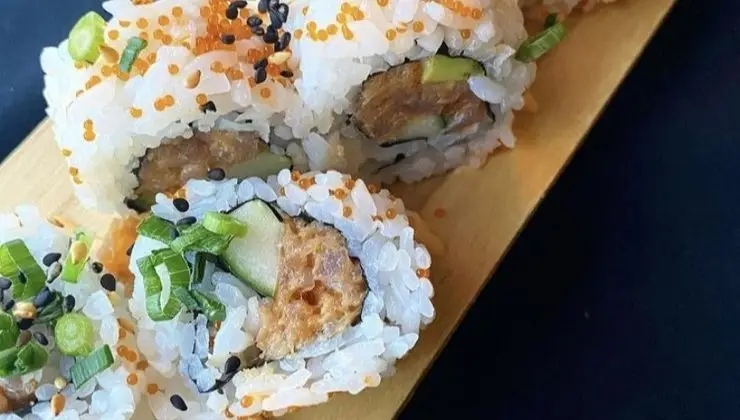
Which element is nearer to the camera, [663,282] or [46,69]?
[46,69]

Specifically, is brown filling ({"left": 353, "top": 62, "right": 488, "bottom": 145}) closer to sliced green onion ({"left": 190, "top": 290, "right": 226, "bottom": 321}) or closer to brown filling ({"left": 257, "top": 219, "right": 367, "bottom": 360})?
brown filling ({"left": 257, "top": 219, "right": 367, "bottom": 360})

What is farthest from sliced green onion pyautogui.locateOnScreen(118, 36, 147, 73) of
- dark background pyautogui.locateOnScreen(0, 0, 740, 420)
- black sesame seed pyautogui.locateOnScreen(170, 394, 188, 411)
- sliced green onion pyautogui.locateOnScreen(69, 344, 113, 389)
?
dark background pyautogui.locateOnScreen(0, 0, 740, 420)

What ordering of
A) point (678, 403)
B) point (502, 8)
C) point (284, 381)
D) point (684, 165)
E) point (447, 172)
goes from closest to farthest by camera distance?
point (284, 381) < point (502, 8) < point (447, 172) < point (678, 403) < point (684, 165)

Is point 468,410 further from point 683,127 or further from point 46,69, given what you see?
point 46,69

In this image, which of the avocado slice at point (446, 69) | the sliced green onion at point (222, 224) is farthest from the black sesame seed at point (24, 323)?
the avocado slice at point (446, 69)

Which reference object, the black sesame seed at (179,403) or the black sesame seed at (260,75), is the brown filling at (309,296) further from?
the black sesame seed at (260,75)

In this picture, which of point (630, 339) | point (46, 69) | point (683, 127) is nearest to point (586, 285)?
point (630, 339)

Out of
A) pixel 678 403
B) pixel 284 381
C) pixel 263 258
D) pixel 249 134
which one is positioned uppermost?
pixel 249 134

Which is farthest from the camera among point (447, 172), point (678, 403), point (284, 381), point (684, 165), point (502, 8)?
point (684, 165)
